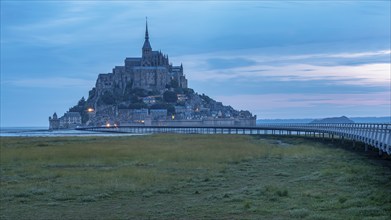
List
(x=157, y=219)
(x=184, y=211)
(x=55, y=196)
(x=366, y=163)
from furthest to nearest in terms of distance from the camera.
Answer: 1. (x=366, y=163)
2. (x=55, y=196)
3. (x=184, y=211)
4. (x=157, y=219)

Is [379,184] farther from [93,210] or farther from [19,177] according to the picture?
[19,177]

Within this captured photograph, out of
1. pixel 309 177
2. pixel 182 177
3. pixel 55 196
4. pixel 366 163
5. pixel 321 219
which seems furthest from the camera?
pixel 366 163

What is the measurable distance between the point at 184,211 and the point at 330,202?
4.45 metres

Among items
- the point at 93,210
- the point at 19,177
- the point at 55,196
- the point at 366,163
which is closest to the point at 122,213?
the point at 93,210

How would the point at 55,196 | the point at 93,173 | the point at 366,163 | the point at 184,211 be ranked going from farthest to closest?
the point at 366,163 < the point at 93,173 < the point at 55,196 < the point at 184,211

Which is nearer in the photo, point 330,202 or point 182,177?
point 330,202

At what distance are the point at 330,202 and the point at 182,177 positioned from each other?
10.1 m

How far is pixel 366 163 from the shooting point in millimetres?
29219

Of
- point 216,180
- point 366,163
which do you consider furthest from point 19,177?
point 366,163

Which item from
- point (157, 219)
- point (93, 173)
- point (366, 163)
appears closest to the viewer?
point (157, 219)

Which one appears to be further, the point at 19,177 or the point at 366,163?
the point at 366,163

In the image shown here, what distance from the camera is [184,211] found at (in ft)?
54.4

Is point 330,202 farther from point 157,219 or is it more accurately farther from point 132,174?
point 132,174

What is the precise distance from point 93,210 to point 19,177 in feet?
34.8
